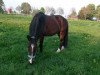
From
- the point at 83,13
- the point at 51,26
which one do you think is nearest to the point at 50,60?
the point at 51,26

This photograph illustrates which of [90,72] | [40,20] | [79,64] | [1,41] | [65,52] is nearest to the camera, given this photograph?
[90,72]

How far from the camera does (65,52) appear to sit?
1484cm

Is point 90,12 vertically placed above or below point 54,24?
below

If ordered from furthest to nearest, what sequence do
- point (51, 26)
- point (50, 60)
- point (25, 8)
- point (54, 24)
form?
point (25, 8) → point (54, 24) → point (51, 26) → point (50, 60)

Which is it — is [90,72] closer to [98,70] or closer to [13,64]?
[98,70]

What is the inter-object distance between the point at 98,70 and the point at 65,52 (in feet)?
11.3

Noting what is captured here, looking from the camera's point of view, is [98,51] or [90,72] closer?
[90,72]

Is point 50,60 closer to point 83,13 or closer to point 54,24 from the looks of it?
point 54,24

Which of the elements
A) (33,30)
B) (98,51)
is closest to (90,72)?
(33,30)

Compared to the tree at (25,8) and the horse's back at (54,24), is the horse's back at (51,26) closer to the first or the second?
the horse's back at (54,24)

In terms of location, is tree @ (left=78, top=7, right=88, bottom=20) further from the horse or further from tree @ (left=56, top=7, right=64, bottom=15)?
the horse

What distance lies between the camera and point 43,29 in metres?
14.2

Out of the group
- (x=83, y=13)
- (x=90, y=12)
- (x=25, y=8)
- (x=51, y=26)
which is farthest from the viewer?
(x=83, y=13)

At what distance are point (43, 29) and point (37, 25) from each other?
1030mm
